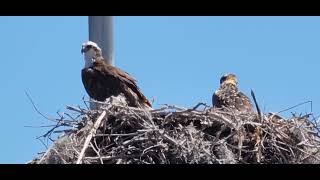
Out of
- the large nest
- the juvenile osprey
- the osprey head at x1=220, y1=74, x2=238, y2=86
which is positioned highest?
the osprey head at x1=220, y1=74, x2=238, y2=86

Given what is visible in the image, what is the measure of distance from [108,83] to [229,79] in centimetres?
180

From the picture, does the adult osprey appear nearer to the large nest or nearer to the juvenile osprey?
the juvenile osprey

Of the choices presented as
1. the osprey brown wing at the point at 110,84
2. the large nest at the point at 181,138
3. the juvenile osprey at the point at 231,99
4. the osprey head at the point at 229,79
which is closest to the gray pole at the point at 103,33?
the osprey brown wing at the point at 110,84

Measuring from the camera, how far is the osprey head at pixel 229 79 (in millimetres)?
9172

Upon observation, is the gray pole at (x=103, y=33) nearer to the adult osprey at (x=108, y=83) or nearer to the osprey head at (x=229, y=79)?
the adult osprey at (x=108, y=83)

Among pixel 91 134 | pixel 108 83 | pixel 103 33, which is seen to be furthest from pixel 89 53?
pixel 91 134

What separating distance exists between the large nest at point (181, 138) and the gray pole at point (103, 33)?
29.0 inches

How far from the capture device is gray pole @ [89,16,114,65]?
707 cm

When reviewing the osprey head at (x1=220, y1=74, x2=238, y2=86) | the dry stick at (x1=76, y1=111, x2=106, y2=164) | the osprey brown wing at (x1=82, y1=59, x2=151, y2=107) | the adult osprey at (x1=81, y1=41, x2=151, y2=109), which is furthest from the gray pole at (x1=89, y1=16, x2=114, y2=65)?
the osprey head at (x1=220, y1=74, x2=238, y2=86)

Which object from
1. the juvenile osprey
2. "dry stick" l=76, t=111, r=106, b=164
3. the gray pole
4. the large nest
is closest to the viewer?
"dry stick" l=76, t=111, r=106, b=164

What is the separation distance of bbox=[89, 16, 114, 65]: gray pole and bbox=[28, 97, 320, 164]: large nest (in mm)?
738

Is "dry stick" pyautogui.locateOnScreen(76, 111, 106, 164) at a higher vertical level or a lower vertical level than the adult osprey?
lower
